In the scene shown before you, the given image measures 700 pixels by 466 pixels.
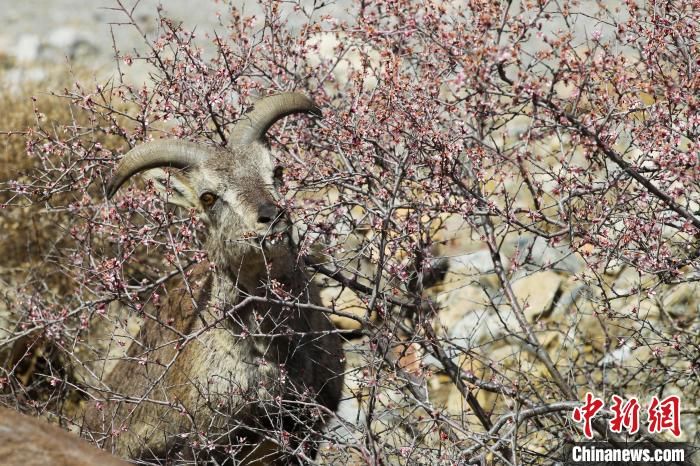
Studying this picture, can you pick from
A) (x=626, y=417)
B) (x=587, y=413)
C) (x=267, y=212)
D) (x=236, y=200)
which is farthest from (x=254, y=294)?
(x=626, y=417)

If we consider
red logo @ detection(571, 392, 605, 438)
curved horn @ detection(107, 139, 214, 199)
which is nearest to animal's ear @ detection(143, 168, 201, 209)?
curved horn @ detection(107, 139, 214, 199)

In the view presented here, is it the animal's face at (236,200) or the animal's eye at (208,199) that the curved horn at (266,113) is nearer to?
the animal's face at (236,200)

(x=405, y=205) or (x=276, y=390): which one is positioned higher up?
(x=405, y=205)

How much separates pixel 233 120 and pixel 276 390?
6.52 feet

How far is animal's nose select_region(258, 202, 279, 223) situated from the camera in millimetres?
6008

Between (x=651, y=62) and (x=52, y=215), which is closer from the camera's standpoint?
(x=651, y=62)

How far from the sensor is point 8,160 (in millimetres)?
10391

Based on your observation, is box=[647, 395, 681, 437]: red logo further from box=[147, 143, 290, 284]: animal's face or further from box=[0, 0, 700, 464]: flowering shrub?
box=[147, 143, 290, 284]: animal's face

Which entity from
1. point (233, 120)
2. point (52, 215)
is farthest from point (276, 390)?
point (52, 215)

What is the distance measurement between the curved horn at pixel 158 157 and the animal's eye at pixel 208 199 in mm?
233

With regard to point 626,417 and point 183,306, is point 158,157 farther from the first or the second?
point 626,417

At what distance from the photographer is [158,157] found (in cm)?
642

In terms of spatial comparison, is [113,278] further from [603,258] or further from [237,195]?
[603,258]

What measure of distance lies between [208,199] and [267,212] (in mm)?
717
